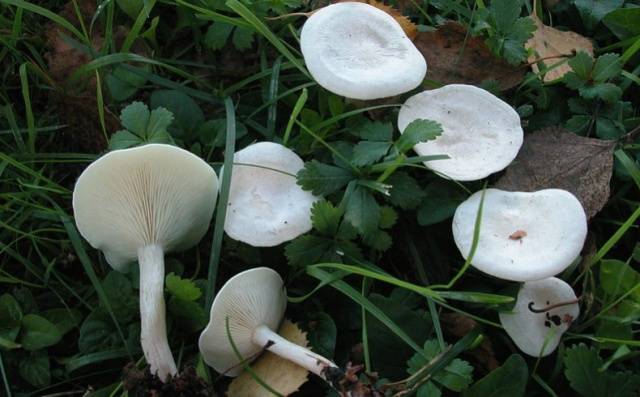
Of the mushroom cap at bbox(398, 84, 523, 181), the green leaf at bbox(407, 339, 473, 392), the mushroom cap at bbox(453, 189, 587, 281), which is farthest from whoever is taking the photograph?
the mushroom cap at bbox(398, 84, 523, 181)

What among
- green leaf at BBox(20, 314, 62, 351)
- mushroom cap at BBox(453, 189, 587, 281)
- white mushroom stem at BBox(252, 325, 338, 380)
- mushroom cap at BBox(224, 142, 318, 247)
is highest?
mushroom cap at BBox(224, 142, 318, 247)

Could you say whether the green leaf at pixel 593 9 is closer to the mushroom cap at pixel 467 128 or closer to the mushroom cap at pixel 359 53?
the mushroom cap at pixel 467 128

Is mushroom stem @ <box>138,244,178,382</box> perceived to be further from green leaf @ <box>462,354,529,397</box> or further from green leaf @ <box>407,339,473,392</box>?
green leaf @ <box>462,354,529,397</box>

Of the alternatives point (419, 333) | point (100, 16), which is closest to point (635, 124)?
point (419, 333)

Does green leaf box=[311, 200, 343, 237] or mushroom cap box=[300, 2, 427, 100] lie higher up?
mushroom cap box=[300, 2, 427, 100]

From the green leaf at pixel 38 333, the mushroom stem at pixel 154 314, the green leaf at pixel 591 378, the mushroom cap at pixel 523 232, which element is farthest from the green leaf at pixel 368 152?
the green leaf at pixel 38 333

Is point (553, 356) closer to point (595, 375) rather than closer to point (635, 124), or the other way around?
point (595, 375)

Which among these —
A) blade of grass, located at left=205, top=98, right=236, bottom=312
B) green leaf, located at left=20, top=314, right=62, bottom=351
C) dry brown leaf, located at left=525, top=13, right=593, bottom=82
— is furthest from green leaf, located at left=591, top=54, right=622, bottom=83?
green leaf, located at left=20, top=314, right=62, bottom=351
